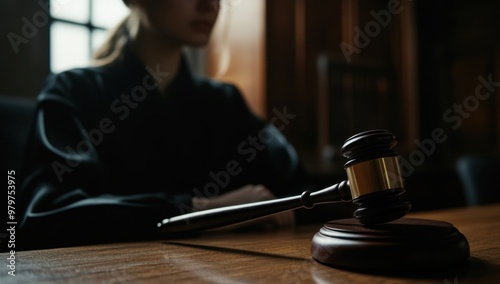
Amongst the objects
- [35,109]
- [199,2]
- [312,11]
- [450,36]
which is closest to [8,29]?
[35,109]

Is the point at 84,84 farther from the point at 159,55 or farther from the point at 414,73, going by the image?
the point at 414,73

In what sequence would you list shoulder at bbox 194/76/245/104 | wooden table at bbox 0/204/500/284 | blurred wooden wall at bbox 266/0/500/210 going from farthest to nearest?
blurred wooden wall at bbox 266/0/500/210, shoulder at bbox 194/76/245/104, wooden table at bbox 0/204/500/284

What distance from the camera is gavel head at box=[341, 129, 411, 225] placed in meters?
0.58

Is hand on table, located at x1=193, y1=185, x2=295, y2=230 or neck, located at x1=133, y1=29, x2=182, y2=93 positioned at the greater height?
neck, located at x1=133, y1=29, x2=182, y2=93

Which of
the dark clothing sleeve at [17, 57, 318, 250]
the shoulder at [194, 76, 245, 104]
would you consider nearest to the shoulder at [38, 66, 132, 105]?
the dark clothing sleeve at [17, 57, 318, 250]

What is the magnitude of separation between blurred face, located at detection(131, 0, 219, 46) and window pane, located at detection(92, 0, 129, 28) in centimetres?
8

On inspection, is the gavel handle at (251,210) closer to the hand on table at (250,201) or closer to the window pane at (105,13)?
the hand on table at (250,201)

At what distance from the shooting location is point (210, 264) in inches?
23.7

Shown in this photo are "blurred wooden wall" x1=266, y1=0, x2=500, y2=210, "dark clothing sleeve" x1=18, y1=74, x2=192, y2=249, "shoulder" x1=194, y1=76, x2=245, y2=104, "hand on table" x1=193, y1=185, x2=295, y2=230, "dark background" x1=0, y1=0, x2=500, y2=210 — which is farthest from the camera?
"blurred wooden wall" x1=266, y1=0, x2=500, y2=210

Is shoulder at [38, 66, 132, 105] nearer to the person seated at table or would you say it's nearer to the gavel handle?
the person seated at table

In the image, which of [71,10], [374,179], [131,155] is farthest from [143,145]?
[374,179]

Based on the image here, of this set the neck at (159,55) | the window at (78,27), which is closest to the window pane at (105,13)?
the window at (78,27)

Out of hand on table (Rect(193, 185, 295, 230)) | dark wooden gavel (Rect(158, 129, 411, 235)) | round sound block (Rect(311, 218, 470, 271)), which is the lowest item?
hand on table (Rect(193, 185, 295, 230))

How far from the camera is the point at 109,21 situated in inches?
50.3
